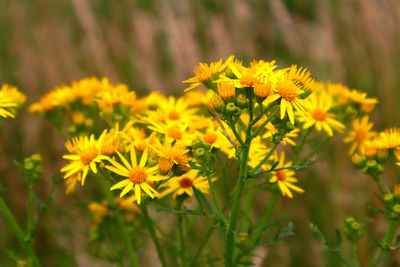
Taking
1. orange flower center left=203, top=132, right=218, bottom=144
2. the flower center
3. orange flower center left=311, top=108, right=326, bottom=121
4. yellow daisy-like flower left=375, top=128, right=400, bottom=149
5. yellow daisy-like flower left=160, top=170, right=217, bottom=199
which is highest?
orange flower center left=311, top=108, right=326, bottom=121

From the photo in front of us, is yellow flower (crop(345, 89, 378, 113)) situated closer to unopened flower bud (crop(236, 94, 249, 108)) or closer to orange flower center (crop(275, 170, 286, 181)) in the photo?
orange flower center (crop(275, 170, 286, 181))

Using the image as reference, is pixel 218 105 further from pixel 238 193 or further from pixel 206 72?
pixel 238 193

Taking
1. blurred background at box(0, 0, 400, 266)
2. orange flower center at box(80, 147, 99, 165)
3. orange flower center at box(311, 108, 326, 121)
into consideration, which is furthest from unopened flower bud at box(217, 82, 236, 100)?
blurred background at box(0, 0, 400, 266)

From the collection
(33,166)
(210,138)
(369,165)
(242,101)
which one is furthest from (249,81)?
(33,166)

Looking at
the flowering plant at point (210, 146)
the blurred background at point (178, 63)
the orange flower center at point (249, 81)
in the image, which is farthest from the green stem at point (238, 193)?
the blurred background at point (178, 63)

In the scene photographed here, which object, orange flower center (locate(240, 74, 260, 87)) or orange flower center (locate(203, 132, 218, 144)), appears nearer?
orange flower center (locate(240, 74, 260, 87))

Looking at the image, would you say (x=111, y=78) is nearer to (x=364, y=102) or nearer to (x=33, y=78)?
(x=33, y=78)

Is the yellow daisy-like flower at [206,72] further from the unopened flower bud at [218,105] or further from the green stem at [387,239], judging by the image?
the green stem at [387,239]
